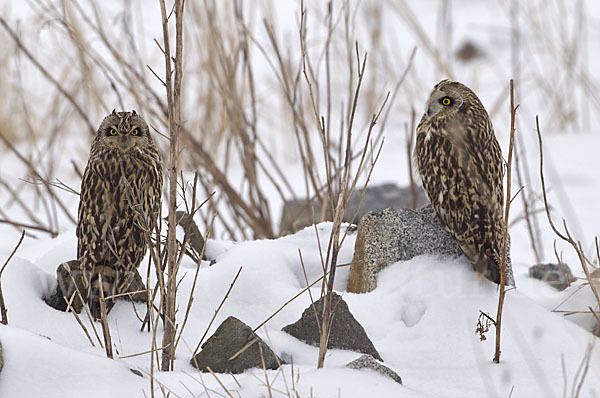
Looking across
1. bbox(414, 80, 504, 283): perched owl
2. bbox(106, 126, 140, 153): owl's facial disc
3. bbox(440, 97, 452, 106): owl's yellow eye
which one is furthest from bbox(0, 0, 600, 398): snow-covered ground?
bbox(440, 97, 452, 106): owl's yellow eye

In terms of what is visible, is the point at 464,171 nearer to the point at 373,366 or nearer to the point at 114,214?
the point at 373,366

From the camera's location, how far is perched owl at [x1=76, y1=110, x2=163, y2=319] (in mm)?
2730

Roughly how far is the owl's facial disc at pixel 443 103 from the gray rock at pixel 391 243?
0.41 meters

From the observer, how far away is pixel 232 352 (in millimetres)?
2205

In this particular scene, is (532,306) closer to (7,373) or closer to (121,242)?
(121,242)

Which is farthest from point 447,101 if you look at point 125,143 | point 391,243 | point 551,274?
point 125,143

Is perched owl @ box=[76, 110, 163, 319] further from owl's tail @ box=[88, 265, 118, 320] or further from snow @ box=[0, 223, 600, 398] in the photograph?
snow @ box=[0, 223, 600, 398]

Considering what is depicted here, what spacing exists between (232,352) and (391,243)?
838 mm

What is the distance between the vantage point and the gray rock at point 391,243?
280 centimetres

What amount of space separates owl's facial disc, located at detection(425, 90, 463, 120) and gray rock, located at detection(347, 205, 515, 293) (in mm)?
410

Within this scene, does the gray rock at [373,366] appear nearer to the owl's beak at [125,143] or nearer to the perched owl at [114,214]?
the perched owl at [114,214]

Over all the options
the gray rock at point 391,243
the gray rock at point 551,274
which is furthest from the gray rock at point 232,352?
the gray rock at point 551,274

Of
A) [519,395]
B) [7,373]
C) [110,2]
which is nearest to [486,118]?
[519,395]

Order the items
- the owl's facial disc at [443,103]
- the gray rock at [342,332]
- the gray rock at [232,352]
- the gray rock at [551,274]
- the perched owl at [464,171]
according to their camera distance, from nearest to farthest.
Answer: the gray rock at [232,352] → the gray rock at [342,332] → the perched owl at [464,171] → the owl's facial disc at [443,103] → the gray rock at [551,274]
